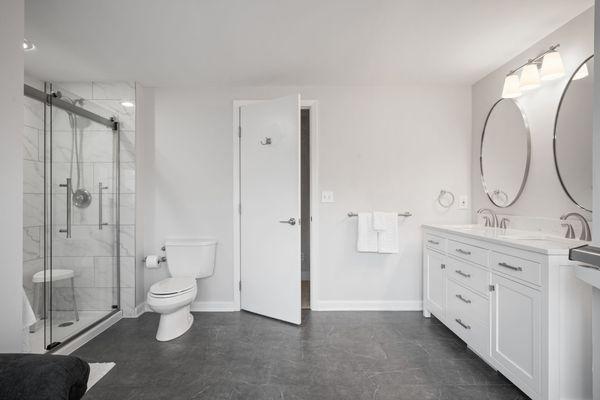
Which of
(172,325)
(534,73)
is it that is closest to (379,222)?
(534,73)

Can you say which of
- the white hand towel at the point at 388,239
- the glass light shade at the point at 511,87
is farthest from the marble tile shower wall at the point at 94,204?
the glass light shade at the point at 511,87

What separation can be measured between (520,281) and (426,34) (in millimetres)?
1666

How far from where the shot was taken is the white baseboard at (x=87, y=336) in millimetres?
2073

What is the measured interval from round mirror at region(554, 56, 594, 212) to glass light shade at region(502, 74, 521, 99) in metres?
0.39

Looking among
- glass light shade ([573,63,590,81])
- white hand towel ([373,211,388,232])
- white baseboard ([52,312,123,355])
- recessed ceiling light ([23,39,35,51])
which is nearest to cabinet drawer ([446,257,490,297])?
white hand towel ([373,211,388,232])

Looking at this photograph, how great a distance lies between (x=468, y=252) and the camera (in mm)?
2008

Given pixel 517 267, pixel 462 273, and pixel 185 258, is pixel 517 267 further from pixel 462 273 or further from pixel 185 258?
pixel 185 258

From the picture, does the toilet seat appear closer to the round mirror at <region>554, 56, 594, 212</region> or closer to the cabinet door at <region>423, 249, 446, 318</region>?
the cabinet door at <region>423, 249, 446, 318</region>

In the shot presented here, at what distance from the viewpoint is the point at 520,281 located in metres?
1.57

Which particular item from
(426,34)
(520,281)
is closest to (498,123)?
(426,34)

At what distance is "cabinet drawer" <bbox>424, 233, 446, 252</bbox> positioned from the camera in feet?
7.78

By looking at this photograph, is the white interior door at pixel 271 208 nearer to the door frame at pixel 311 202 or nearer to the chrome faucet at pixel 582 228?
the door frame at pixel 311 202

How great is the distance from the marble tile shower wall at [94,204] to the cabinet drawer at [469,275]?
277 centimetres

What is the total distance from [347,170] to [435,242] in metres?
1.03
